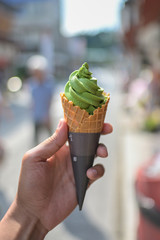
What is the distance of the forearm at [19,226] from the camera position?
1.23m

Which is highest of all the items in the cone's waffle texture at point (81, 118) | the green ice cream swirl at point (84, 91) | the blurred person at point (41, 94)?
the green ice cream swirl at point (84, 91)

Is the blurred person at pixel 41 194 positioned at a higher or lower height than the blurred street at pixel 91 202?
higher

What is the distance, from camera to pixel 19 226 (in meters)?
1.25

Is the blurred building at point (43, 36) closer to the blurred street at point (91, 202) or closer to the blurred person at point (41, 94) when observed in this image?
the blurred street at point (91, 202)

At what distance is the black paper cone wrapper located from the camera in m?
1.31

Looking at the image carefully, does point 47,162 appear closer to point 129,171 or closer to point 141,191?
point 141,191

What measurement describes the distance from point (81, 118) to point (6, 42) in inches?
1091

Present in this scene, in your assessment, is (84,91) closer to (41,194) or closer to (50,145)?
(50,145)

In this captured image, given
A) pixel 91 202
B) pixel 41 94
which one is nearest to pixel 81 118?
pixel 91 202

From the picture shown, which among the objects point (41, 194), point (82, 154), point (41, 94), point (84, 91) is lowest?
point (41, 94)

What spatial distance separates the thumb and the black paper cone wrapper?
65mm

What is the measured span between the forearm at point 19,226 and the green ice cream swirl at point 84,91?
1.83ft

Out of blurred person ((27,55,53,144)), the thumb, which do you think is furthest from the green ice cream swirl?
blurred person ((27,55,53,144))

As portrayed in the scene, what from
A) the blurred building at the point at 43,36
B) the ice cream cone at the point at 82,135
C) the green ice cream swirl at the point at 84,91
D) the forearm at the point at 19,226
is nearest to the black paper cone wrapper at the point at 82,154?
the ice cream cone at the point at 82,135
